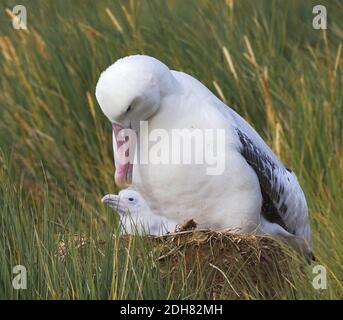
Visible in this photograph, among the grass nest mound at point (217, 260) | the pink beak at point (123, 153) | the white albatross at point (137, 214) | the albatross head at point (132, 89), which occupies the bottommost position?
the grass nest mound at point (217, 260)

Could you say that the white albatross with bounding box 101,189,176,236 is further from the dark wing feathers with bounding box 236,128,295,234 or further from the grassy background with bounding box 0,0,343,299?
the grassy background with bounding box 0,0,343,299

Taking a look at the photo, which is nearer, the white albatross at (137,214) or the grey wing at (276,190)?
the white albatross at (137,214)

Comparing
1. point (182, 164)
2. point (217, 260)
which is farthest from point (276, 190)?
point (217, 260)

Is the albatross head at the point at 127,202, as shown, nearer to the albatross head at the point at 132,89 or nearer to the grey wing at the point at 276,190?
the albatross head at the point at 132,89

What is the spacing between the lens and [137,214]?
6273 mm

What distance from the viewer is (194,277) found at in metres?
5.59

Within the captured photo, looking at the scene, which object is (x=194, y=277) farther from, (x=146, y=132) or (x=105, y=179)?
(x=105, y=179)

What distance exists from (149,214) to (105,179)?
2131 mm

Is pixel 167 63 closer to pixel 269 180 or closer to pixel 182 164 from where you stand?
pixel 269 180

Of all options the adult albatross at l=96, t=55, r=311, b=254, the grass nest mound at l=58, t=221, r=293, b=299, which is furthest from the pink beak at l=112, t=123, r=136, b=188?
the grass nest mound at l=58, t=221, r=293, b=299

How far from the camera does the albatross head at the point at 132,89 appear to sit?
5906 mm

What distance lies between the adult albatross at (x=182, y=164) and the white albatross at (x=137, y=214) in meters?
0.04

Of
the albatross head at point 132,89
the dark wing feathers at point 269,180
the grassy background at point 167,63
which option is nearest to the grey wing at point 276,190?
the dark wing feathers at point 269,180

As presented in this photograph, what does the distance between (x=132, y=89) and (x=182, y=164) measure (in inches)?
16.6
